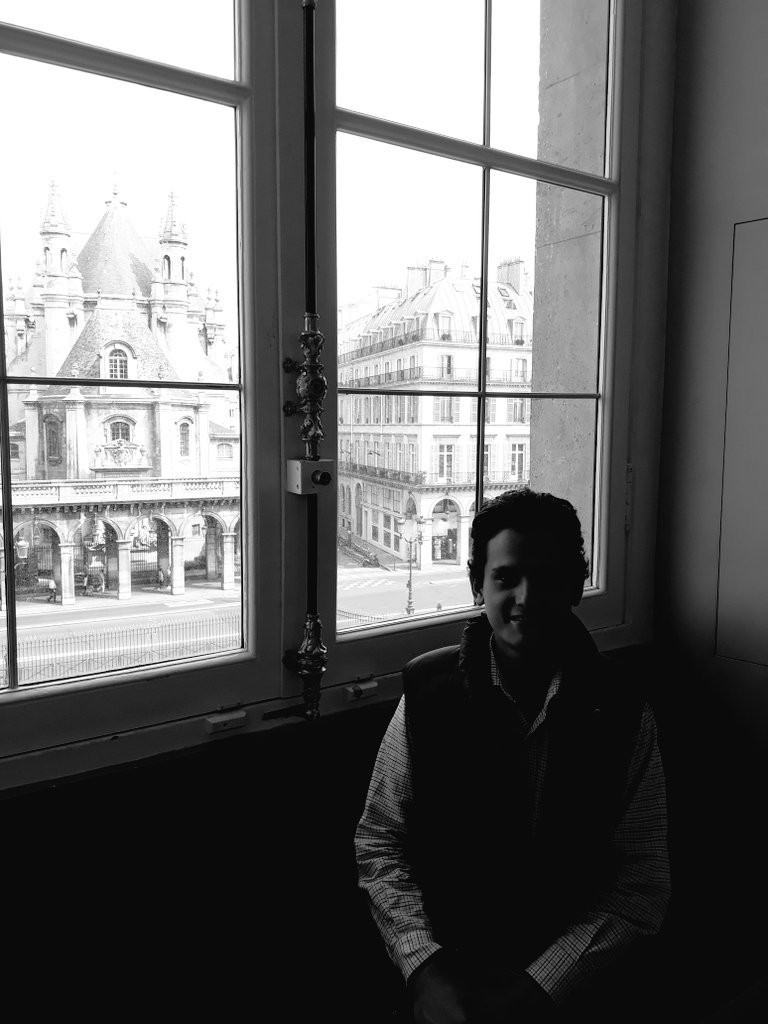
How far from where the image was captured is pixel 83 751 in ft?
4.34

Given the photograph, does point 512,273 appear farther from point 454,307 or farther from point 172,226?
point 172,226

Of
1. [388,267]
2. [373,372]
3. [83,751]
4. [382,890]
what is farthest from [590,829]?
[388,267]

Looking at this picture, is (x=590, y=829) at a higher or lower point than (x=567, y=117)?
lower

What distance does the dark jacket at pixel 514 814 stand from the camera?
3.96 ft

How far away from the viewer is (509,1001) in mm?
1066

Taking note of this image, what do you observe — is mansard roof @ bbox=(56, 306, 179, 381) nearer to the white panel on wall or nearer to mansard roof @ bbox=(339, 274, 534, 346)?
mansard roof @ bbox=(339, 274, 534, 346)

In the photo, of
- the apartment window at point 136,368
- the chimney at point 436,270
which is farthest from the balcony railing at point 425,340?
the apartment window at point 136,368

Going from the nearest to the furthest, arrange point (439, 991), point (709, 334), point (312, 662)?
point (439, 991) < point (312, 662) < point (709, 334)

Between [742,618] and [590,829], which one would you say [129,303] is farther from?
[742,618]

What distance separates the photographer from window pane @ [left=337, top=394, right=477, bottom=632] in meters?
1.65

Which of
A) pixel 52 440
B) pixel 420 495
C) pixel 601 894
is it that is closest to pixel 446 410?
pixel 420 495

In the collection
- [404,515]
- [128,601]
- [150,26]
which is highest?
[150,26]

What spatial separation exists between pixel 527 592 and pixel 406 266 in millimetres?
811

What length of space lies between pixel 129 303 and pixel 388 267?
0.55 metres
